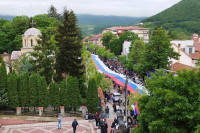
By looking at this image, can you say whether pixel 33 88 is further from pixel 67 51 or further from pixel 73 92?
pixel 67 51

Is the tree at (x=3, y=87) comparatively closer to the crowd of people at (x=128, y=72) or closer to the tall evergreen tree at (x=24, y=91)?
the tall evergreen tree at (x=24, y=91)

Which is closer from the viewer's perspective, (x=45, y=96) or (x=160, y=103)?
(x=160, y=103)

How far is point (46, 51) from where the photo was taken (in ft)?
88.4

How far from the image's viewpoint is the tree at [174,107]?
419 inches

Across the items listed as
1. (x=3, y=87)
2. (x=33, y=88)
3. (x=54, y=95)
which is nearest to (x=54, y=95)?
(x=54, y=95)

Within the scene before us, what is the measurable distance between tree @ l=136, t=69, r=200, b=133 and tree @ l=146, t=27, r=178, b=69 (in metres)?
18.7

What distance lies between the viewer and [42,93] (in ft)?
76.7

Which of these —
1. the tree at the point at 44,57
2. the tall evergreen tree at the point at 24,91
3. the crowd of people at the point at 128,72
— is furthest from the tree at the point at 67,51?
the crowd of people at the point at 128,72

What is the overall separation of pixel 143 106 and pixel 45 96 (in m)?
13.1

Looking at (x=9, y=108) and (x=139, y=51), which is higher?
(x=139, y=51)

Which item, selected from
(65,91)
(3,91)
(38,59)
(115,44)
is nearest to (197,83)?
(65,91)

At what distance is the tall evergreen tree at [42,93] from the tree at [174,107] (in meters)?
13.3

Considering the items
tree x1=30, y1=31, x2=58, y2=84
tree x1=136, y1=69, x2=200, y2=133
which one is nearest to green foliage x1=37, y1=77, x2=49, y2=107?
tree x1=30, y1=31, x2=58, y2=84

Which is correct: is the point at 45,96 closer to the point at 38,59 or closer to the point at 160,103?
the point at 38,59
